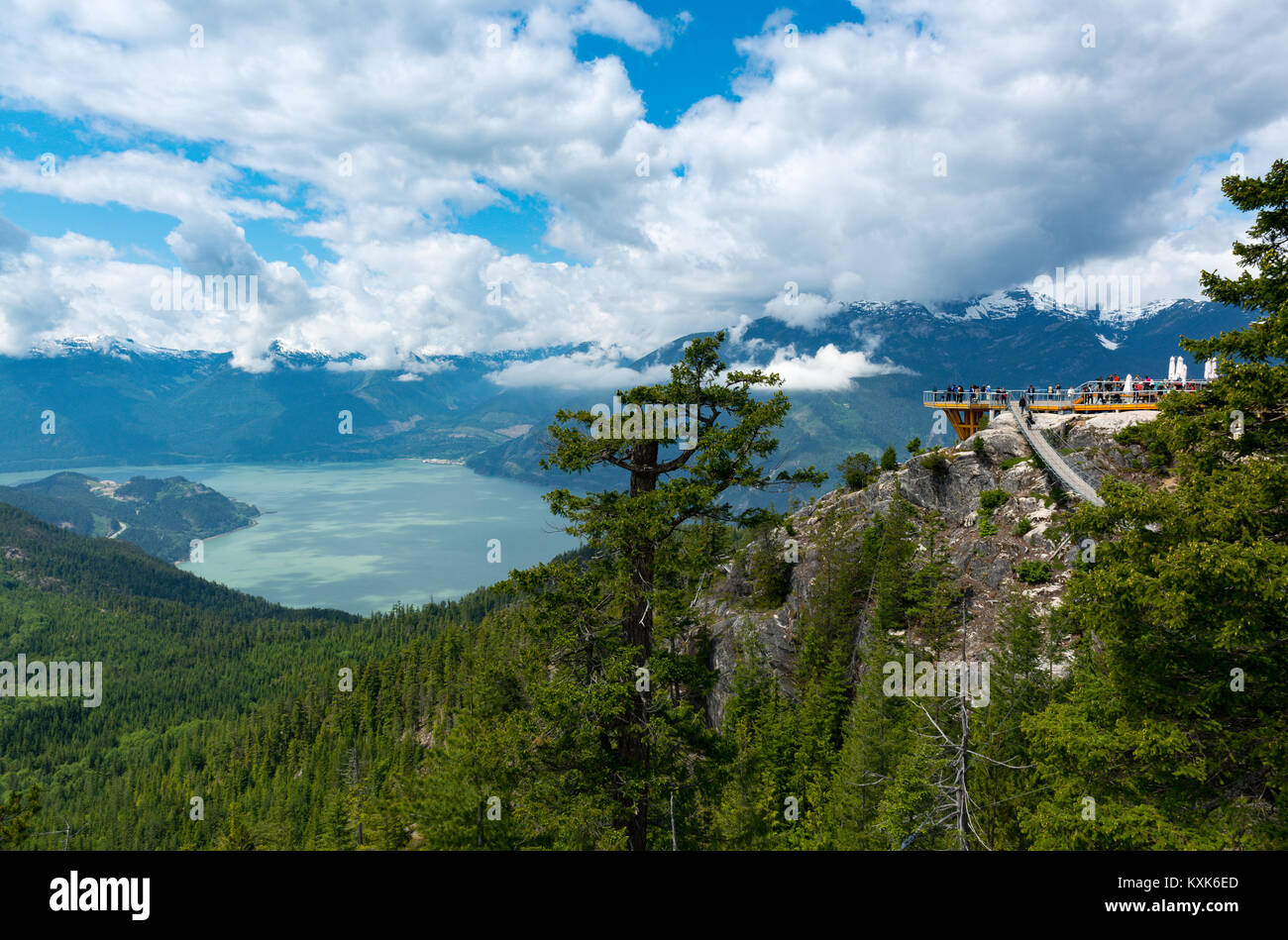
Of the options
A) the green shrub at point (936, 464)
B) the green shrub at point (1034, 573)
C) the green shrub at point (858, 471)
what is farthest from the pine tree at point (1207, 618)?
the green shrub at point (858, 471)

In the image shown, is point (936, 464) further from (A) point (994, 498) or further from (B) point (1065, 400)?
(B) point (1065, 400)

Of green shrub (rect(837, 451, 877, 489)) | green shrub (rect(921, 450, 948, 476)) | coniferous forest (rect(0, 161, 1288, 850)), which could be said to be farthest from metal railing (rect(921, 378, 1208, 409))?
coniferous forest (rect(0, 161, 1288, 850))

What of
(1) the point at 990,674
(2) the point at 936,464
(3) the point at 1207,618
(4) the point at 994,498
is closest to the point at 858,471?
(2) the point at 936,464

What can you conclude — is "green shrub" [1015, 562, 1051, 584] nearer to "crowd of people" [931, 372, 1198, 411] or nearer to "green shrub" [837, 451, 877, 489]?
"crowd of people" [931, 372, 1198, 411]

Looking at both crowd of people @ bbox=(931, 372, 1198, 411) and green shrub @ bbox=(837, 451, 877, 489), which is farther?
green shrub @ bbox=(837, 451, 877, 489)

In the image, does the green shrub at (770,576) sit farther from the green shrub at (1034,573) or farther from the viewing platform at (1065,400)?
the green shrub at (1034,573)
